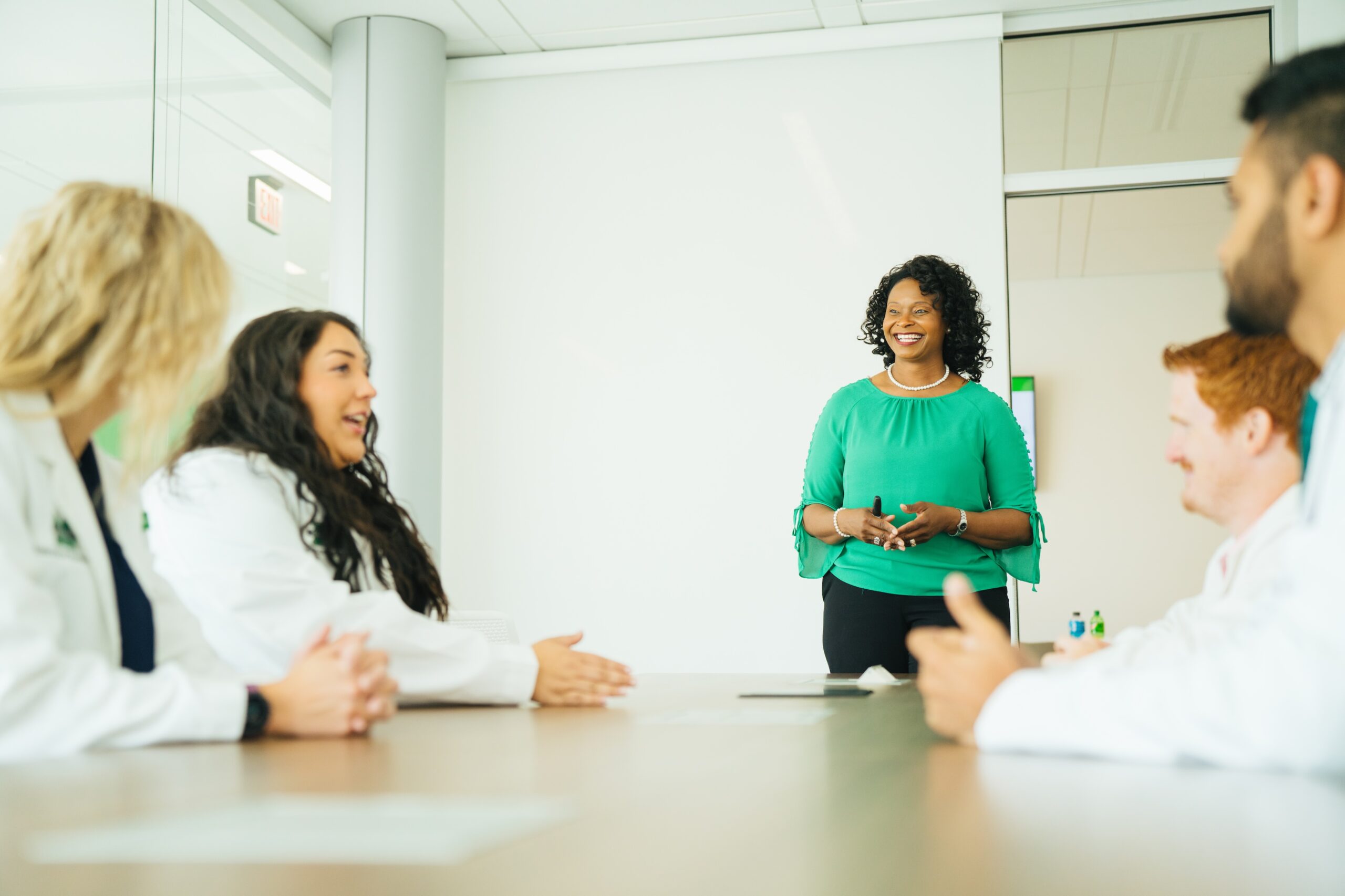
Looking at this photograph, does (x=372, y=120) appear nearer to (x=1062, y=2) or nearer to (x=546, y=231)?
(x=546, y=231)

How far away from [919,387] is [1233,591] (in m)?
1.64

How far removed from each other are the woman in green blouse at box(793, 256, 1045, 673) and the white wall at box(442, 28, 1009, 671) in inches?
63.6

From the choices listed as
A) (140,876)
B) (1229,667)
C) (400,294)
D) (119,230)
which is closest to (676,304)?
(400,294)

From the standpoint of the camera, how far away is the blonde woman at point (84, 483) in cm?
114

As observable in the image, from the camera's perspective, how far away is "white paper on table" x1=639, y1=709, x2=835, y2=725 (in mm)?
1403

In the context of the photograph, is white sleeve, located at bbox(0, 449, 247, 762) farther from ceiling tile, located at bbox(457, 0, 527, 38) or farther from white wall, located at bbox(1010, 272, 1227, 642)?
white wall, located at bbox(1010, 272, 1227, 642)

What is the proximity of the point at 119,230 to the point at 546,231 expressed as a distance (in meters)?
3.99

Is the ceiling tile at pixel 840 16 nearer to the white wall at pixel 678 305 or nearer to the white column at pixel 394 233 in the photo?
the white wall at pixel 678 305

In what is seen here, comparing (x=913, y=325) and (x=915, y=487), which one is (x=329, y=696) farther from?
(x=913, y=325)

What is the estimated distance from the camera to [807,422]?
489 cm

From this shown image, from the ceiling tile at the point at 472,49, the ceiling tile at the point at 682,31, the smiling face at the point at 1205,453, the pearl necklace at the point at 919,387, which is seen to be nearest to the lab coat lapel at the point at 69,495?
the smiling face at the point at 1205,453

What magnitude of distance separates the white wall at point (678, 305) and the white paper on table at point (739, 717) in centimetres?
330

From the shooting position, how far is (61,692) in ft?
3.75

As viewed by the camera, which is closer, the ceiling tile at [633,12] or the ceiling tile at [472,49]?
the ceiling tile at [633,12]
